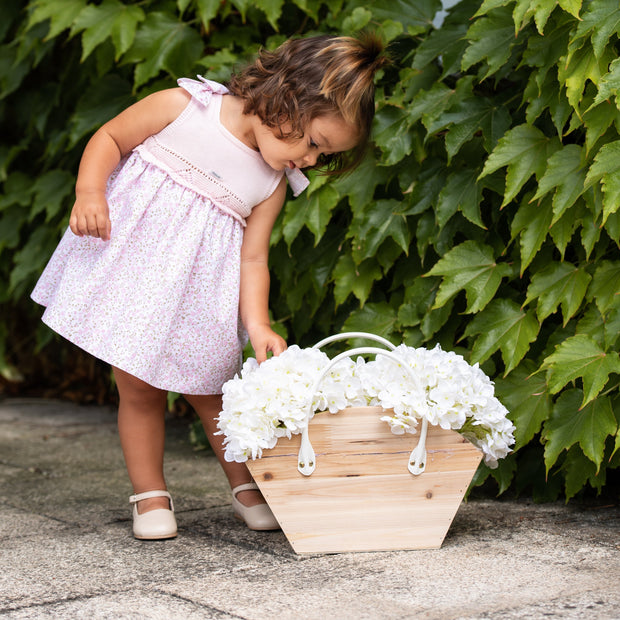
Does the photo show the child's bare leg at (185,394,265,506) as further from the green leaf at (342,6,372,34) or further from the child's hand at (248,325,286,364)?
the green leaf at (342,6,372,34)

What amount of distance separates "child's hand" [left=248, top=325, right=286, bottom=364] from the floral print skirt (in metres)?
0.07

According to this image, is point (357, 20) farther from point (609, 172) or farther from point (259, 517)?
point (259, 517)

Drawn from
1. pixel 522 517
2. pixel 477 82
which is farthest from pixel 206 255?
pixel 522 517

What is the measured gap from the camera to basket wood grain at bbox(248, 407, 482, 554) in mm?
1607

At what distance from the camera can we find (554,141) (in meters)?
1.81

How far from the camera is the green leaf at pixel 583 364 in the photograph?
1.62 m

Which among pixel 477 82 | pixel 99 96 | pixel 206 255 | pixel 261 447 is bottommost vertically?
pixel 261 447

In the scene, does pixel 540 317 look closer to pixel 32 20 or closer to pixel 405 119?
pixel 405 119

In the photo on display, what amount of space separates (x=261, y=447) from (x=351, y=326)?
0.65 m

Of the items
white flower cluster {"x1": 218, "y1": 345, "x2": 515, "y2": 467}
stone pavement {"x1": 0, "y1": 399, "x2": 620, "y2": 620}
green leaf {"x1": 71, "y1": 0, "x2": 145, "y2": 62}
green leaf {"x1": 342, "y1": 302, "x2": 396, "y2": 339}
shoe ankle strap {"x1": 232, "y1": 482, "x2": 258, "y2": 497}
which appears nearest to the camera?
stone pavement {"x1": 0, "y1": 399, "x2": 620, "y2": 620}

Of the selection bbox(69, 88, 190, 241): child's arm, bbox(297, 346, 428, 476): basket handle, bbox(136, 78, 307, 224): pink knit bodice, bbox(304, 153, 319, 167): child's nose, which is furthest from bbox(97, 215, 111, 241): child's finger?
bbox(297, 346, 428, 476): basket handle

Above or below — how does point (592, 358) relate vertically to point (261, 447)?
above

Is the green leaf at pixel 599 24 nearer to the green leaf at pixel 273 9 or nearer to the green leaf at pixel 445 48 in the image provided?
the green leaf at pixel 445 48

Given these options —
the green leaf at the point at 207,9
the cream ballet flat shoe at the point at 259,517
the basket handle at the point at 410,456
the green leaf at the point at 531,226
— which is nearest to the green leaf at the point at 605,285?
the green leaf at the point at 531,226
